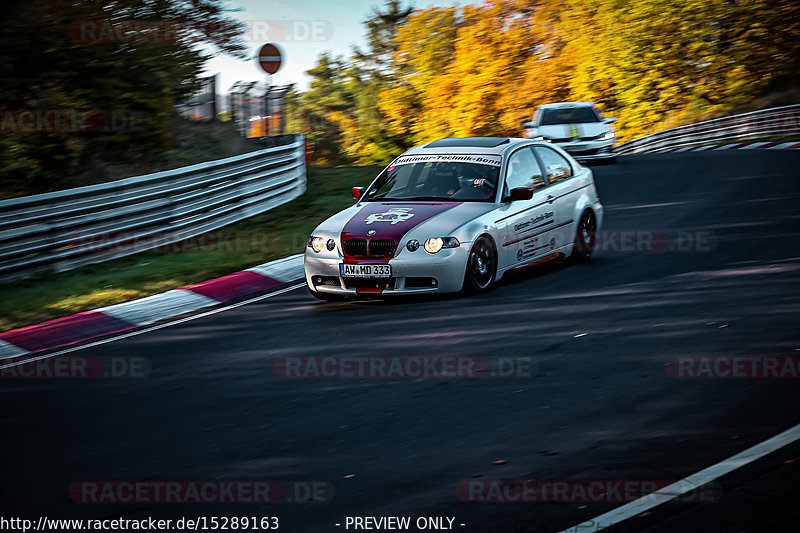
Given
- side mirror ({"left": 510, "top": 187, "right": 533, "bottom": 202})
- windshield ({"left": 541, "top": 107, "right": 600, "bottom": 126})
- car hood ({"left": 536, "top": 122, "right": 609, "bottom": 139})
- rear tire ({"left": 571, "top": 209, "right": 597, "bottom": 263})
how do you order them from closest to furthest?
side mirror ({"left": 510, "top": 187, "right": 533, "bottom": 202}) < rear tire ({"left": 571, "top": 209, "right": 597, "bottom": 263}) < car hood ({"left": 536, "top": 122, "right": 609, "bottom": 139}) < windshield ({"left": 541, "top": 107, "right": 600, "bottom": 126})

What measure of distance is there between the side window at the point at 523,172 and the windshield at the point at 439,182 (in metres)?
0.17

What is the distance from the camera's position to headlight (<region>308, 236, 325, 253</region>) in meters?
9.78

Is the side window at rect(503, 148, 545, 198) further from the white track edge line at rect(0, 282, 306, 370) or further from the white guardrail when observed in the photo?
the white guardrail

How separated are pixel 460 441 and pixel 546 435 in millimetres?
490

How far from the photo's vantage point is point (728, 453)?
16.6ft

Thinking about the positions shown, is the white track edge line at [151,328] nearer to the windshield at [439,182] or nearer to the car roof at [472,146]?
the windshield at [439,182]

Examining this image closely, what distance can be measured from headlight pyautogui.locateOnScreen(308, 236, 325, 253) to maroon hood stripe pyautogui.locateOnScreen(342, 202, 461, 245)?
27cm

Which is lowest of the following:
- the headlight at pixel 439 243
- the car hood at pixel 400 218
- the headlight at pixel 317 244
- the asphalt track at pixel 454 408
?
the asphalt track at pixel 454 408

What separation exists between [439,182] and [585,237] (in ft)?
6.58

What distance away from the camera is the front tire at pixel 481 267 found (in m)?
9.52

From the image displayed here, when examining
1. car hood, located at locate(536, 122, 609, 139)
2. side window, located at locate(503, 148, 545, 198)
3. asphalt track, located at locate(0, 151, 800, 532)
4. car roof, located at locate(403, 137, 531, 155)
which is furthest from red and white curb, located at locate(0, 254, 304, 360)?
car hood, located at locate(536, 122, 609, 139)

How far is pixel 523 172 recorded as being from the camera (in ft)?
35.0

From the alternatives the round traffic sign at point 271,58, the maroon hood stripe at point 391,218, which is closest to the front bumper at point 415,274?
the maroon hood stripe at point 391,218

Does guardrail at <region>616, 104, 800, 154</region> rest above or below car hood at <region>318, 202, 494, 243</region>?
below
